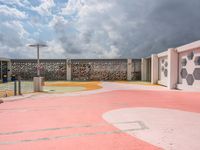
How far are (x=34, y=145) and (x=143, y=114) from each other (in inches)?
171

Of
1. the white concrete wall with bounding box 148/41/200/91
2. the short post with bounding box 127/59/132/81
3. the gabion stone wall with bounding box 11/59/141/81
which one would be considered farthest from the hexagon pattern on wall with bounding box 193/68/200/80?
the gabion stone wall with bounding box 11/59/141/81

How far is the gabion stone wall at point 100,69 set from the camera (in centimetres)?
3138

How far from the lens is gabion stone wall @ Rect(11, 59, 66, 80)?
103 ft

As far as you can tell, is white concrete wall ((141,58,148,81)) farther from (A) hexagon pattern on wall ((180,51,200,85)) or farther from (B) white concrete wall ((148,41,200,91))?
(A) hexagon pattern on wall ((180,51,200,85))

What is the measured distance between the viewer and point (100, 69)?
31.6m

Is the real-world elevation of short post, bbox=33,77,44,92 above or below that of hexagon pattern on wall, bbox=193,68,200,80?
below

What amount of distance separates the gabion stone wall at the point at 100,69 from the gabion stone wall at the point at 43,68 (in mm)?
1930

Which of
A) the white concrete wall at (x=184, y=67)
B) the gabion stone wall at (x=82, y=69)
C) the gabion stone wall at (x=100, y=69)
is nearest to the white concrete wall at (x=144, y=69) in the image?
the gabion stone wall at (x=82, y=69)

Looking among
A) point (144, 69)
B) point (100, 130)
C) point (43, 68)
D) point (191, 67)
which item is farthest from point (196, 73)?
point (43, 68)

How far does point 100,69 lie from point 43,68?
29.1 ft

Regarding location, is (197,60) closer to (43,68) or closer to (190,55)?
(190,55)

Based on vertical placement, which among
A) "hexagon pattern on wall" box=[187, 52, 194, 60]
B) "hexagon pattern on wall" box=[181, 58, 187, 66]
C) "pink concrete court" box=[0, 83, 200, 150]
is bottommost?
"pink concrete court" box=[0, 83, 200, 150]

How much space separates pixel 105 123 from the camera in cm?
634

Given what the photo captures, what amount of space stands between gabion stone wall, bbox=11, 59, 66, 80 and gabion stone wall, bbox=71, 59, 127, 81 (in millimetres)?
1930
